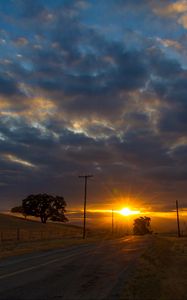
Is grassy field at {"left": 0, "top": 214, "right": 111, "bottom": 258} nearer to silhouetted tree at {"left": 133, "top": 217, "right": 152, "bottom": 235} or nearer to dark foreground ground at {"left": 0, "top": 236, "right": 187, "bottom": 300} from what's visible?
dark foreground ground at {"left": 0, "top": 236, "right": 187, "bottom": 300}

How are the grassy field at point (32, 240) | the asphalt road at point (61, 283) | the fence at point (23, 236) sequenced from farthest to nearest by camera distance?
the fence at point (23, 236) → the grassy field at point (32, 240) → the asphalt road at point (61, 283)

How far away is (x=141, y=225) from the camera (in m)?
133

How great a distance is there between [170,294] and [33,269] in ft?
25.3

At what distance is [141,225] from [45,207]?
33.8 meters

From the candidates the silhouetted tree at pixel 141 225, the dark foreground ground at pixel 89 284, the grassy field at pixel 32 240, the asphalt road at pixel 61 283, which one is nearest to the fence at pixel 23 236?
the grassy field at pixel 32 240

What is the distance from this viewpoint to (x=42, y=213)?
122m

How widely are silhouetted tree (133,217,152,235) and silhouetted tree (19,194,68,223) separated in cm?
2546

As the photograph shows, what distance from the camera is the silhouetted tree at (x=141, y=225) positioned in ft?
431

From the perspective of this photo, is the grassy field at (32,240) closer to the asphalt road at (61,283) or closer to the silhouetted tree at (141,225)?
the asphalt road at (61,283)

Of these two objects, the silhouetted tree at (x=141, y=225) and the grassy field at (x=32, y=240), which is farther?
the silhouetted tree at (x=141, y=225)

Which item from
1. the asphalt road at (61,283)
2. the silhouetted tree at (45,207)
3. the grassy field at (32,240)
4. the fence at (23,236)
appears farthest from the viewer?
the silhouetted tree at (45,207)

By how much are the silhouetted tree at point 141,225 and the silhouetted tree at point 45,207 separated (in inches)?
1002

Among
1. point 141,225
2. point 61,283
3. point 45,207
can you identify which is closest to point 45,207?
point 45,207

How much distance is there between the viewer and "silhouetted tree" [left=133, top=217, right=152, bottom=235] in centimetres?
13131
